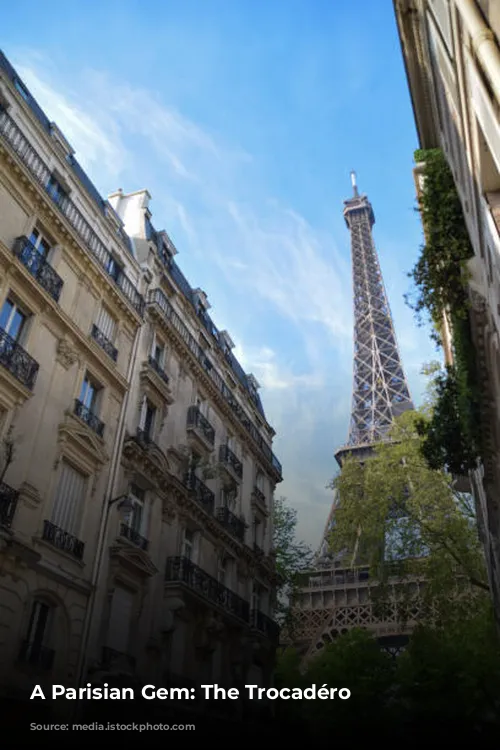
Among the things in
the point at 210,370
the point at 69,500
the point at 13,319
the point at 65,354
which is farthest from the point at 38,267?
the point at 210,370

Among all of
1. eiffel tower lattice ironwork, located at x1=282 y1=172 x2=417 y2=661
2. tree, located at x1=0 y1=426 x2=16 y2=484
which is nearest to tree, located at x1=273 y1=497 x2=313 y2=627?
eiffel tower lattice ironwork, located at x1=282 y1=172 x2=417 y2=661

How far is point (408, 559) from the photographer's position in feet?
68.7

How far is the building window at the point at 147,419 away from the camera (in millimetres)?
19891

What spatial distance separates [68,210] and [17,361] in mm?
6082

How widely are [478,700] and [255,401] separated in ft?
56.6

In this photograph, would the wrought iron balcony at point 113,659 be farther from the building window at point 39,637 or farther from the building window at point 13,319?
the building window at point 13,319

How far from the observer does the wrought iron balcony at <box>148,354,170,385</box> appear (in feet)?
68.1

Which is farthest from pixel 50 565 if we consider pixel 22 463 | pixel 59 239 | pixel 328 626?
pixel 328 626

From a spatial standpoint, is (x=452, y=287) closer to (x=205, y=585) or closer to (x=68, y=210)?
(x=68, y=210)

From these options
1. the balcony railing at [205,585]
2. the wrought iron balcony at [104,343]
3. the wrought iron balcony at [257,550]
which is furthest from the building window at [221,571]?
the wrought iron balcony at [104,343]

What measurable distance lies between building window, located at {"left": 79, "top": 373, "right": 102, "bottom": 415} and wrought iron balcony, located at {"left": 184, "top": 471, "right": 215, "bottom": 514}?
16.3 feet

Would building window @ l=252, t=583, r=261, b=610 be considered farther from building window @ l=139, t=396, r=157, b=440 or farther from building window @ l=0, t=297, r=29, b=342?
building window @ l=0, t=297, r=29, b=342

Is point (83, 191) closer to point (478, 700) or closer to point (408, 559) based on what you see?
point (408, 559)

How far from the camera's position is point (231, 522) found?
24.2m
